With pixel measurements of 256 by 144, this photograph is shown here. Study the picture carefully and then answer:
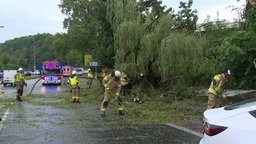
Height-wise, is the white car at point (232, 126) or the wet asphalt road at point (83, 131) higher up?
the white car at point (232, 126)

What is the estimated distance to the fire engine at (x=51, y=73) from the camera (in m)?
41.2

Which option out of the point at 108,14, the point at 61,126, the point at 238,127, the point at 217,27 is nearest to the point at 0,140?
the point at 61,126

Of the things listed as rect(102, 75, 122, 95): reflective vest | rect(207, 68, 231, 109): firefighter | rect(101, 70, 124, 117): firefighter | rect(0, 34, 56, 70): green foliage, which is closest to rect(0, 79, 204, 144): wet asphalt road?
rect(101, 70, 124, 117): firefighter

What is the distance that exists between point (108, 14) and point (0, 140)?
1471 cm

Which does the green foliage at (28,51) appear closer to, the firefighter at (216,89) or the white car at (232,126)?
the firefighter at (216,89)

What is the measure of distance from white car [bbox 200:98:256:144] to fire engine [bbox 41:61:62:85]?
37398 millimetres

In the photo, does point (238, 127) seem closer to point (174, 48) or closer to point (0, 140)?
point (0, 140)

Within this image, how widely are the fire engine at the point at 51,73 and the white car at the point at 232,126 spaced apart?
37.4 metres

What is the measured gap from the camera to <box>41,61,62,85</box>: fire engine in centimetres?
4122

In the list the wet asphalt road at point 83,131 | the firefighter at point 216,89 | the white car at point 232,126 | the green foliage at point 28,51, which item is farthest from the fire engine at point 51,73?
the green foliage at point 28,51

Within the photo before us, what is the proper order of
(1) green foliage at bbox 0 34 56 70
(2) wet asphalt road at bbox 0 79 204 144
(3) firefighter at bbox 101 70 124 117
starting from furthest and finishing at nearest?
(1) green foliage at bbox 0 34 56 70
(3) firefighter at bbox 101 70 124 117
(2) wet asphalt road at bbox 0 79 204 144

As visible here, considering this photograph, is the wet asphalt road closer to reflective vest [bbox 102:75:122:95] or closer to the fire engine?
reflective vest [bbox 102:75:122:95]

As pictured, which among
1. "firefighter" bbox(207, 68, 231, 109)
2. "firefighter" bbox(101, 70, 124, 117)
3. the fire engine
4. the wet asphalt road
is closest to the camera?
the wet asphalt road

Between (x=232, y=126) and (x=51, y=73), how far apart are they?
3937 cm
